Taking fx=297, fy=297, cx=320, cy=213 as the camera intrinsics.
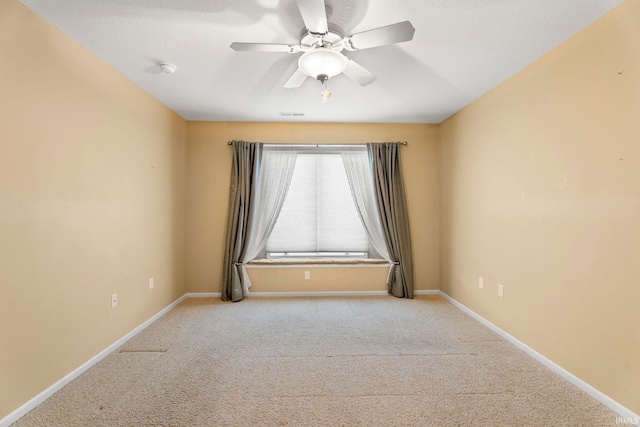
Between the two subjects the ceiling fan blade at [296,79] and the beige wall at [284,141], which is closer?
the ceiling fan blade at [296,79]

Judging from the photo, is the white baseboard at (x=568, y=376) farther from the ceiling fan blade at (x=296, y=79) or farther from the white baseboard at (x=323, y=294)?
the ceiling fan blade at (x=296, y=79)

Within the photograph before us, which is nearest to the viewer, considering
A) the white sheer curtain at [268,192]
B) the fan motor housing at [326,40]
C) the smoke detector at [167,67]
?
the fan motor housing at [326,40]

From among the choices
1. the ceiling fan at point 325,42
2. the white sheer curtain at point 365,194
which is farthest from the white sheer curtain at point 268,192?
the ceiling fan at point 325,42

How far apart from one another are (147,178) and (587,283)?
376cm

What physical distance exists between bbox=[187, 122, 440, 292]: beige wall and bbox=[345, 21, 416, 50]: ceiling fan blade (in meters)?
2.31

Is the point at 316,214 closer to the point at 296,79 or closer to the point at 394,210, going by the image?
the point at 394,210

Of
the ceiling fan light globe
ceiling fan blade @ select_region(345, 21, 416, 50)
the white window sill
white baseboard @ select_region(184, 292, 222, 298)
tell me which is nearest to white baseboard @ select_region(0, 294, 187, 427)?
white baseboard @ select_region(184, 292, 222, 298)

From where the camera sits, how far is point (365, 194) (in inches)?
158

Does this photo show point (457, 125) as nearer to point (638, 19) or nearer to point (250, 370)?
point (638, 19)

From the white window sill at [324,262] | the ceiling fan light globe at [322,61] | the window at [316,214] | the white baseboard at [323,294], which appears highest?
the ceiling fan light globe at [322,61]

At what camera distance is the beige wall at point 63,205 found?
1656mm

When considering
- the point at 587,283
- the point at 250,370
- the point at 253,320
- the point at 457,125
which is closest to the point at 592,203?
the point at 587,283

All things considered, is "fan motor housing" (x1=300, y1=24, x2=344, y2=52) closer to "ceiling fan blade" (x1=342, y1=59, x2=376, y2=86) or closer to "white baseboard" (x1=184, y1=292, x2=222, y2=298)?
"ceiling fan blade" (x1=342, y1=59, x2=376, y2=86)

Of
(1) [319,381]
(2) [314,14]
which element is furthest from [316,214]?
(2) [314,14]
